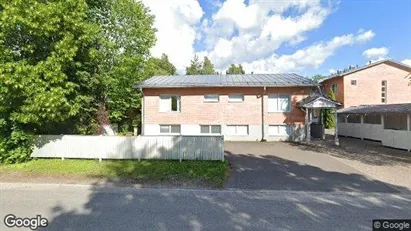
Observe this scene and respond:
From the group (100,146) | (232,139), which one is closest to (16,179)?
A: (100,146)

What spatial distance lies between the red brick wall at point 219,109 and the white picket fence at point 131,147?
8357 mm

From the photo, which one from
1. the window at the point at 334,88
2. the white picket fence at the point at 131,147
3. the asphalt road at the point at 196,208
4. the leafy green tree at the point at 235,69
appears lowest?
the asphalt road at the point at 196,208

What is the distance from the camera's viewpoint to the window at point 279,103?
762 inches

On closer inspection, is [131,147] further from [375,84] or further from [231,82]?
[375,84]

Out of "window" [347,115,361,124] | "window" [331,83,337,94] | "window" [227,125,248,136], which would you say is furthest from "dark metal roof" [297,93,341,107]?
"window" [331,83,337,94]

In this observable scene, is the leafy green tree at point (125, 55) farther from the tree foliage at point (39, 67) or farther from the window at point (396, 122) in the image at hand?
the window at point (396, 122)

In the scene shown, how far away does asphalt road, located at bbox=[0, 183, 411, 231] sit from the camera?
5.26m

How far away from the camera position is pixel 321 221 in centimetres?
544

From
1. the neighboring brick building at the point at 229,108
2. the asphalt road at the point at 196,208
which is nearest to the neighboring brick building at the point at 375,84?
the neighboring brick building at the point at 229,108

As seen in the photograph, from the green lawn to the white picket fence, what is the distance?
326 millimetres

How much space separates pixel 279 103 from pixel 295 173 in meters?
10.3

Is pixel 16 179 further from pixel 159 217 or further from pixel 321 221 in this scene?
pixel 321 221

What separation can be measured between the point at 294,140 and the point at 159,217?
15020mm

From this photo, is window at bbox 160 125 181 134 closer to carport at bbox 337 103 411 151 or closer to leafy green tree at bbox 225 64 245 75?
carport at bbox 337 103 411 151
